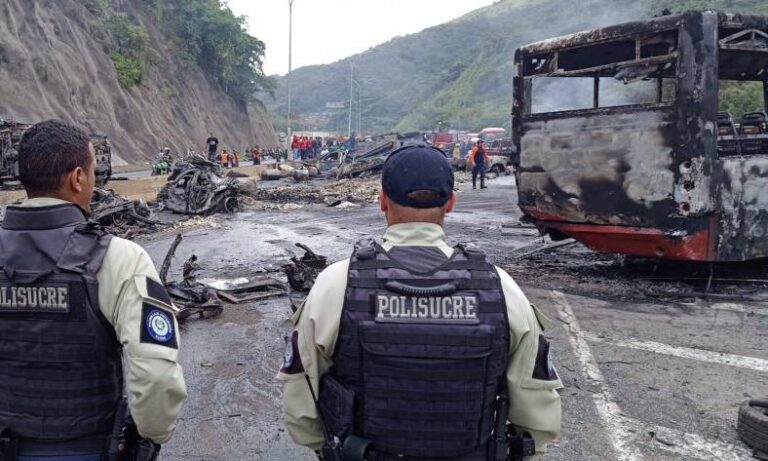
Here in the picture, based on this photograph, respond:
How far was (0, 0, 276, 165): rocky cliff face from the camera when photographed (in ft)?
82.1

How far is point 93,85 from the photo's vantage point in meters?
29.9

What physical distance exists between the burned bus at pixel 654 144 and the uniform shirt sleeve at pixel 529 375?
195 inches

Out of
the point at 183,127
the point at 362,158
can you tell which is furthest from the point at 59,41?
the point at 362,158

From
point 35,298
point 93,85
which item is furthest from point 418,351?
point 93,85

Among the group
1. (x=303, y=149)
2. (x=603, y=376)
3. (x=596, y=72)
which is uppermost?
(x=303, y=149)

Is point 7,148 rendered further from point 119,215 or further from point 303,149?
point 303,149

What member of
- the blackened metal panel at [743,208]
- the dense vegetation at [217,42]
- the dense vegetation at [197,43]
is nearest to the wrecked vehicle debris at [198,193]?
the blackened metal panel at [743,208]

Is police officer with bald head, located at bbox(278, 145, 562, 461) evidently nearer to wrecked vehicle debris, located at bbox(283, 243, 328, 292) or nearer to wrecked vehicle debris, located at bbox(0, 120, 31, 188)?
wrecked vehicle debris, located at bbox(283, 243, 328, 292)

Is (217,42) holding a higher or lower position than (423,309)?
higher

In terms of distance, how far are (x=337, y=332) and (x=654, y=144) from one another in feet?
17.7

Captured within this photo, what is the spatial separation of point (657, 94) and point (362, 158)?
20078 mm

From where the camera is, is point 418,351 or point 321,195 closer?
point 418,351

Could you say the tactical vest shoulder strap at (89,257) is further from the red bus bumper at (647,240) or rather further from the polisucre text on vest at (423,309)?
the red bus bumper at (647,240)

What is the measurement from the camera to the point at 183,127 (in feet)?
128
